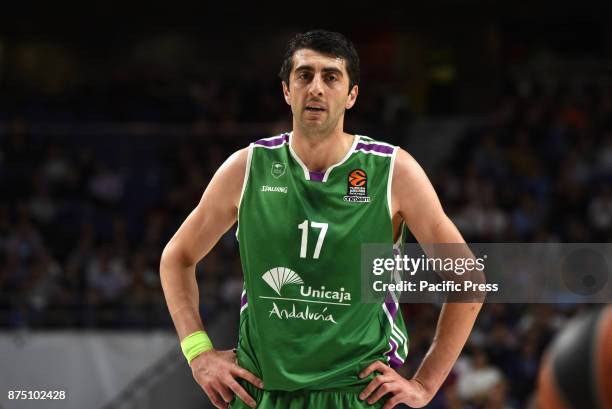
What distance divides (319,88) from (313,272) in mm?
668

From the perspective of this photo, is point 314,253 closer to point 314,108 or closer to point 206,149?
point 314,108

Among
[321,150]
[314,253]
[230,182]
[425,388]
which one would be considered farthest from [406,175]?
[425,388]

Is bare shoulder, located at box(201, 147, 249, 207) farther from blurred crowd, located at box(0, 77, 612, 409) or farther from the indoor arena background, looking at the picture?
blurred crowd, located at box(0, 77, 612, 409)

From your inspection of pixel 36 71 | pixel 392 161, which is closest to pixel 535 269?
pixel 392 161

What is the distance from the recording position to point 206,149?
13.8m

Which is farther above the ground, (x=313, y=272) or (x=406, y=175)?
(x=406, y=175)

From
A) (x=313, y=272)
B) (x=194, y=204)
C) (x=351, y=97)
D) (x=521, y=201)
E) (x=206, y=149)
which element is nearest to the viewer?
(x=313, y=272)

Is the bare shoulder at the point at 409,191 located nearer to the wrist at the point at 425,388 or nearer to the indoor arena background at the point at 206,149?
the wrist at the point at 425,388

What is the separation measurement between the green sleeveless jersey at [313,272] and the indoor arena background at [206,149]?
3.25m

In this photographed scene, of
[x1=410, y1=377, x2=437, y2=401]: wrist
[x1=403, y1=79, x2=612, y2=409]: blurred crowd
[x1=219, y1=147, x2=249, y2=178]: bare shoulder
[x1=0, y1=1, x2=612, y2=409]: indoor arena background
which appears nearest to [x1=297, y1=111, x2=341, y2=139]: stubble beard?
[x1=219, y1=147, x2=249, y2=178]: bare shoulder

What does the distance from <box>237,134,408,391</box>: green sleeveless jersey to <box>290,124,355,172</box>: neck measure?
0.03m

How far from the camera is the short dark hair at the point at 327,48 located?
3.65 m

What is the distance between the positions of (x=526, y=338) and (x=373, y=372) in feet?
20.2

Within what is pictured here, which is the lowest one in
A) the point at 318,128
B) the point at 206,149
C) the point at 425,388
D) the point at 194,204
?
the point at 425,388
